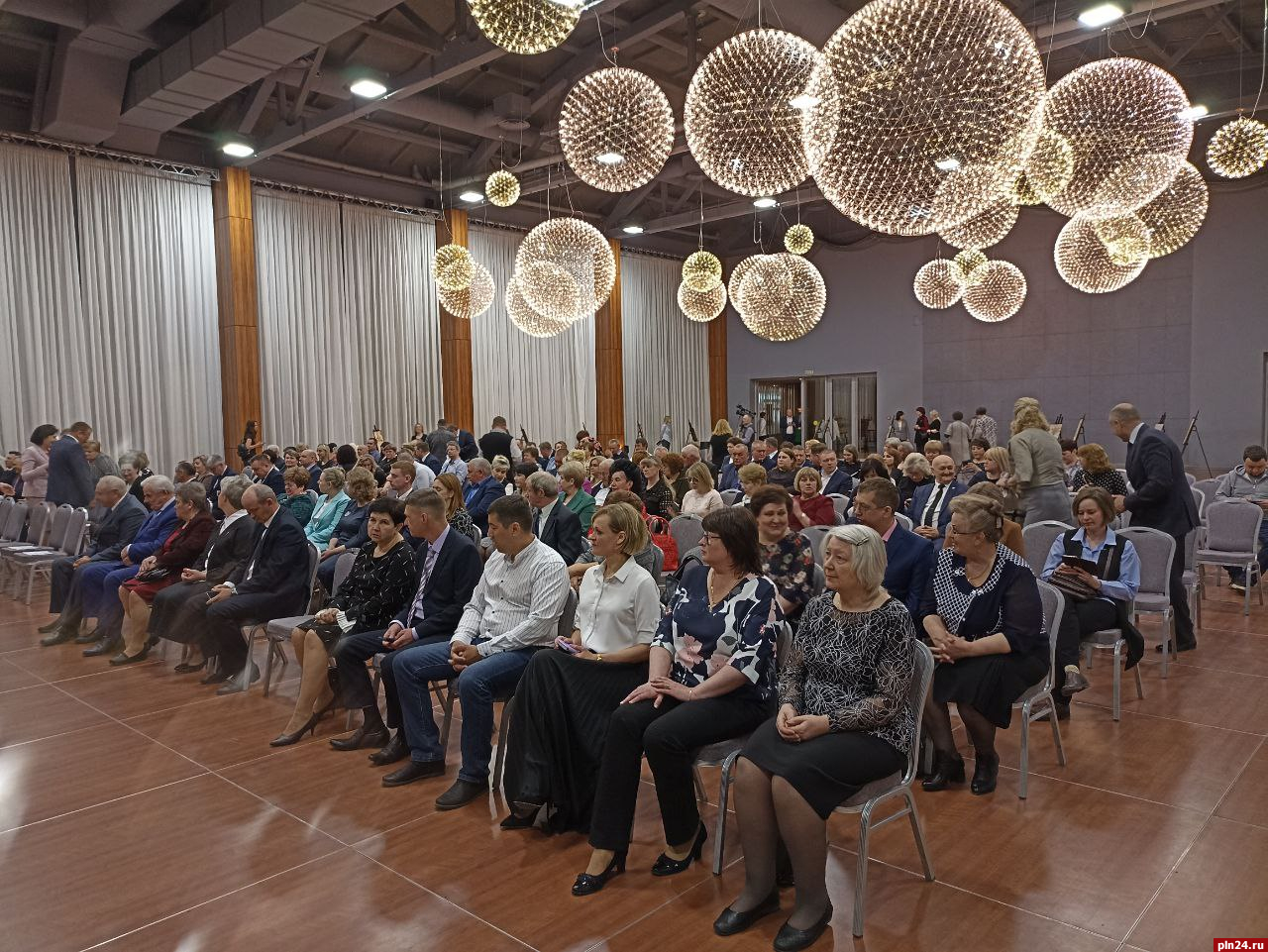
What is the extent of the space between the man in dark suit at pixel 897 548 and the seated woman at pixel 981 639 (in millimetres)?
222

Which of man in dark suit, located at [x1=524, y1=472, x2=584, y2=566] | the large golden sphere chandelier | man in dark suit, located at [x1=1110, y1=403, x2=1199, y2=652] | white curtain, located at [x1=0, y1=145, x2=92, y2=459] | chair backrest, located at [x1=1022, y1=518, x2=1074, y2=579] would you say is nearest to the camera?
the large golden sphere chandelier

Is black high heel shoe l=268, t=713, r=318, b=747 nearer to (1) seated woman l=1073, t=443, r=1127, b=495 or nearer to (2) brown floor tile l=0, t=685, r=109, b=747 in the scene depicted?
(2) brown floor tile l=0, t=685, r=109, b=747

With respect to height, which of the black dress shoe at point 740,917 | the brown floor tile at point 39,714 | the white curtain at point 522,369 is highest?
the white curtain at point 522,369

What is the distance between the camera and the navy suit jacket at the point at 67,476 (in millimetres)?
8891

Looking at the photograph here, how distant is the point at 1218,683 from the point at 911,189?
12.2ft

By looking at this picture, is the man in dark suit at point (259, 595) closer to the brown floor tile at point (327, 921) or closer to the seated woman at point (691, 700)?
the brown floor tile at point (327, 921)

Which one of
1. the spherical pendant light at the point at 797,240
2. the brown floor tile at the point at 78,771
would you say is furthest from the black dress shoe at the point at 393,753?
the spherical pendant light at the point at 797,240

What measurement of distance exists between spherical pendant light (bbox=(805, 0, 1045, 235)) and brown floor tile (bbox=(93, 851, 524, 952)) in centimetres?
311

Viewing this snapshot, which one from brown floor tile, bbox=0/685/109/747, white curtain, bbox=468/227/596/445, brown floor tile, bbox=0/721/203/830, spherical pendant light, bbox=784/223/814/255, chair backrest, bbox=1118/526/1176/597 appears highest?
spherical pendant light, bbox=784/223/814/255

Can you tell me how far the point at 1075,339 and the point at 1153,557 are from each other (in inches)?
537

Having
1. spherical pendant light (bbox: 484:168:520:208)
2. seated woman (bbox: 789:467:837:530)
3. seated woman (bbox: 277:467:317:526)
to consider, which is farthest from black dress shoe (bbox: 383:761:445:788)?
spherical pendant light (bbox: 484:168:520:208)

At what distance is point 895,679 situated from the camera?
292 cm

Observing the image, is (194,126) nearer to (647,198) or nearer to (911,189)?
(647,198)

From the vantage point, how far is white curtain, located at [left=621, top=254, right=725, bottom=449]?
20.3 meters
